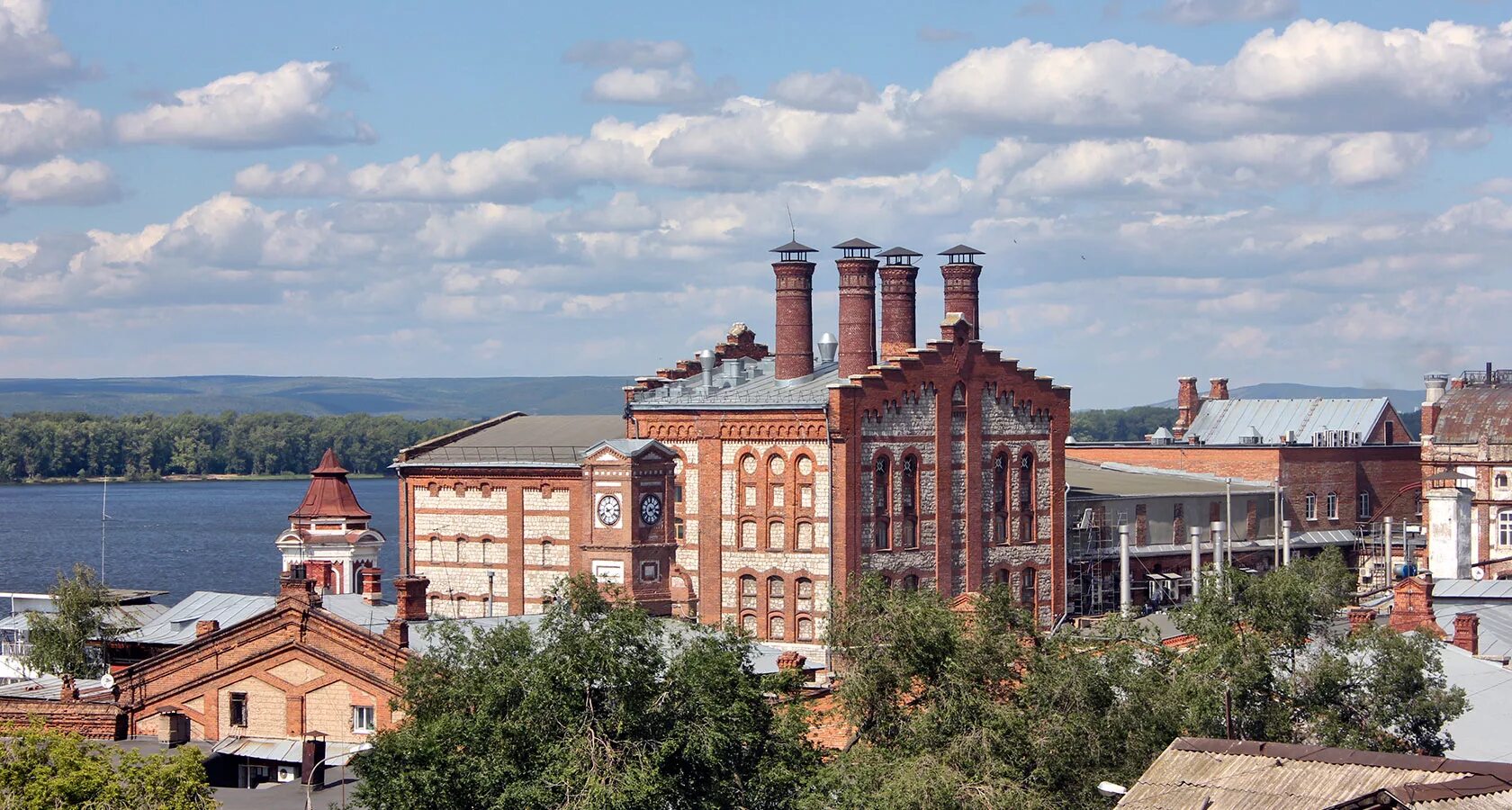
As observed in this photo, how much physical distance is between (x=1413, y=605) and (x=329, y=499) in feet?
129

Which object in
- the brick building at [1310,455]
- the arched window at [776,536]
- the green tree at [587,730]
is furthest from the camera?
the brick building at [1310,455]

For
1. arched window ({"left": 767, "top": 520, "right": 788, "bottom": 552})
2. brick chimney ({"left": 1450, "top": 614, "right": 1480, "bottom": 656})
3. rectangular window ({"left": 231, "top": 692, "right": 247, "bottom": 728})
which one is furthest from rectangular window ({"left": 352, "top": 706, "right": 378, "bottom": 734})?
brick chimney ({"left": 1450, "top": 614, "right": 1480, "bottom": 656})

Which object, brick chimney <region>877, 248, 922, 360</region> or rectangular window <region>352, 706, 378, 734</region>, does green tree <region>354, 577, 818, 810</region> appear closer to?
rectangular window <region>352, 706, 378, 734</region>

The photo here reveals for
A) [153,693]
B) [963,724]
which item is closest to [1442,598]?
[963,724]

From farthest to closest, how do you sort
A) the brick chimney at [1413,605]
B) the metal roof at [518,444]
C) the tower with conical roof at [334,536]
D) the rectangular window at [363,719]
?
1. the metal roof at [518,444]
2. the tower with conical roof at [334,536]
3. the brick chimney at [1413,605]
4. the rectangular window at [363,719]

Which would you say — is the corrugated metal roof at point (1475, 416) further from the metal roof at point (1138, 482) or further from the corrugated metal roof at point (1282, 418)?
the metal roof at point (1138, 482)

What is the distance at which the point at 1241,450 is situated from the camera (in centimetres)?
10256

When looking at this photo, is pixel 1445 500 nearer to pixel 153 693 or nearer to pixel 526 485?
pixel 526 485

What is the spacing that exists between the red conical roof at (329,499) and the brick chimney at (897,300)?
20.3 meters

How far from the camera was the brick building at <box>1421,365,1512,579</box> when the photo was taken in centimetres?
8881

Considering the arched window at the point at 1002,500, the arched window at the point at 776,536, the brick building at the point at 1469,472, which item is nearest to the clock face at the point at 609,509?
the arched window at the point at 776,536

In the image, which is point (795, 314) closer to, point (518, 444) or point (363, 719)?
point (518, 444)

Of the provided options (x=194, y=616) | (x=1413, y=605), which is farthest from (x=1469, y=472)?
(x=194, y=616)

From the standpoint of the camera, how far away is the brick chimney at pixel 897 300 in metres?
81.6
